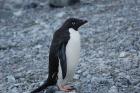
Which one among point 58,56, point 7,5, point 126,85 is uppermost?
point 7,5

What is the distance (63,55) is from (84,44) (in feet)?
9.25

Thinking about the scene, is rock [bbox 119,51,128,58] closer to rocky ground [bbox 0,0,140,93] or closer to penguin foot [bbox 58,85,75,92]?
rocky ground [bbox 0,0,140,93]

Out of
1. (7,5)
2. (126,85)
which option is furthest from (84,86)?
(7,5)

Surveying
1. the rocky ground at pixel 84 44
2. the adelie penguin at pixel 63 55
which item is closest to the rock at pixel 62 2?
the rocky ground at pixel 84 44

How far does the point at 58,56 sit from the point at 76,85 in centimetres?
73

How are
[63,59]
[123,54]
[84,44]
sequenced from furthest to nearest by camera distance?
[84,44], [123,54], [63,59]

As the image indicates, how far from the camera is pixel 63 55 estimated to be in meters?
5.51

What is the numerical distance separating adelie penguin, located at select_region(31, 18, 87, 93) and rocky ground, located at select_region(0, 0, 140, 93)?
295 millimetres

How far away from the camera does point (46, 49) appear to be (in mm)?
8469

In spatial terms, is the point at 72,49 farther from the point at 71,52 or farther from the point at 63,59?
the point at 63,59

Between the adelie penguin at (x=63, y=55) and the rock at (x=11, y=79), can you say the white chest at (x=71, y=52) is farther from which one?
the rock at (x=11, y=79)

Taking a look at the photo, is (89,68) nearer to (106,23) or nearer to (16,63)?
(16,63)

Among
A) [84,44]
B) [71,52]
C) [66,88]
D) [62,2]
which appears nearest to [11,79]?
[66,88]

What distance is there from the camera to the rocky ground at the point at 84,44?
20.7 feet
